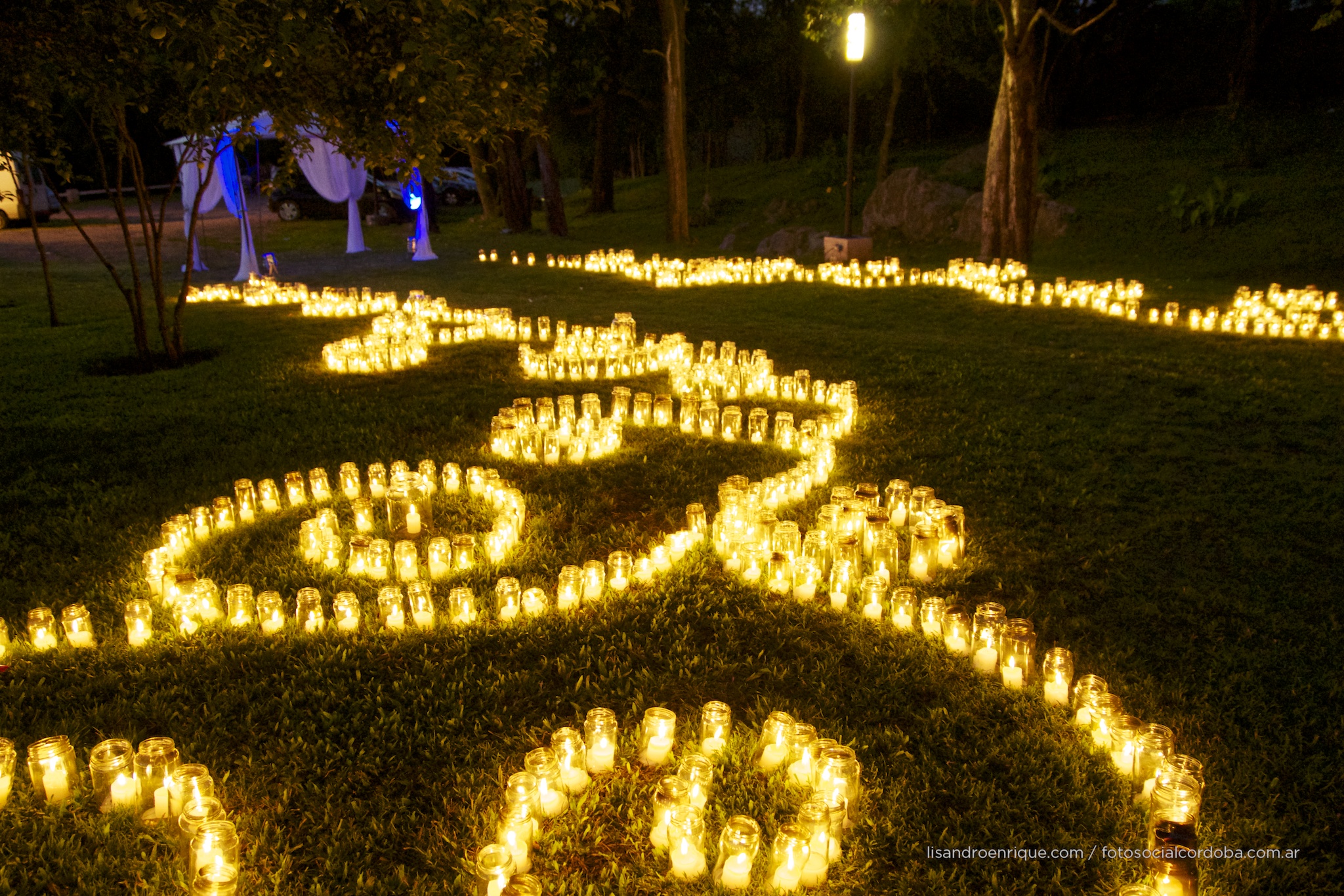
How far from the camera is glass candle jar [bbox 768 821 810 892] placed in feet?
8.95

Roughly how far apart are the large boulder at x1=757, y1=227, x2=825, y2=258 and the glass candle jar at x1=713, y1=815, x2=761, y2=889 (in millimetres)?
17032

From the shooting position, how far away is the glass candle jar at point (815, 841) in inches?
109

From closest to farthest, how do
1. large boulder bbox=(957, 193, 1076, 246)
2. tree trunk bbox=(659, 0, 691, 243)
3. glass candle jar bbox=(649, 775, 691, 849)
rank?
glass candle jar bbox=(649, 775, 691, 849) < large boulder bbox=(957, 193, 1076, 246) < tree trunk bbox=(659, 0, 691, 243)

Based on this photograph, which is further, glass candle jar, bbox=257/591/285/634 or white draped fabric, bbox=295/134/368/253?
white draped fabric, bbox=295/134/368/253

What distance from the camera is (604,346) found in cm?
938

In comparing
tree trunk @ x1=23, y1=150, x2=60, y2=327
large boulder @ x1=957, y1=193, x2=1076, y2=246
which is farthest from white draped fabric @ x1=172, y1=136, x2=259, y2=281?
large boulder @ x1=957, y1=193, x2=1076, y2=246

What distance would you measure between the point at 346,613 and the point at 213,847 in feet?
5.19

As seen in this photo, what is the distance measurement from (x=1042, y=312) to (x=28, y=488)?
11574 millimetres

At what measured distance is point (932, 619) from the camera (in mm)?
4164

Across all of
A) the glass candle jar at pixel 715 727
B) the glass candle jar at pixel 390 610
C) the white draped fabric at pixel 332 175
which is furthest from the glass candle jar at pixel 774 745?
the white draped fabric at pixel 332 175

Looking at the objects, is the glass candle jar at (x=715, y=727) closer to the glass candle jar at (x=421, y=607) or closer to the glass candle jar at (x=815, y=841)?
the glass candle jar at (x=815, y=841)

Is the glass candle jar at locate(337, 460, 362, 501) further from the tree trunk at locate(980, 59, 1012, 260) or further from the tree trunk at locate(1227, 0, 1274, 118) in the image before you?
the tree trunk at locate(1227, 0, 1274, 118)

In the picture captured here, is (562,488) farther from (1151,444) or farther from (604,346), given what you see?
(1151,444)

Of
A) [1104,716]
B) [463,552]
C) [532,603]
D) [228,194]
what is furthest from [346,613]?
[228,194]
